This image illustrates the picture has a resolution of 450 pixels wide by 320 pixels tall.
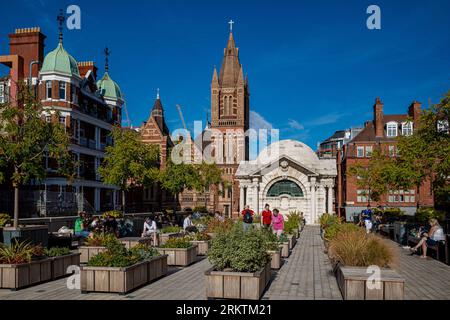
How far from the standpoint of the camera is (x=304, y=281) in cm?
1392

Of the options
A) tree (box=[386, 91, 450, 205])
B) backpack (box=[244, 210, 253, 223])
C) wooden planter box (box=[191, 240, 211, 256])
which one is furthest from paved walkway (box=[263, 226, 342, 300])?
tree (box=[386, 91, 450, 205])

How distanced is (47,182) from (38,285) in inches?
1054

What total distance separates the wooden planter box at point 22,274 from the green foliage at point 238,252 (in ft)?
16.2

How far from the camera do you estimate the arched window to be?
5541 cm

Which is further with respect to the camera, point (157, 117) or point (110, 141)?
point (157, 117)

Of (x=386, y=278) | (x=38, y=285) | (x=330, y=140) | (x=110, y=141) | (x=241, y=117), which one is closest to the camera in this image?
(x=386, y=278)

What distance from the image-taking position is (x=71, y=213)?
3428 cm

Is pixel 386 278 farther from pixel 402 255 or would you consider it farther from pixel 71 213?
pixel 71 213

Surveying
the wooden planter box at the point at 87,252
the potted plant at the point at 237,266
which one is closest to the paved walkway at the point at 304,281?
the potted plant at the point at 237,266

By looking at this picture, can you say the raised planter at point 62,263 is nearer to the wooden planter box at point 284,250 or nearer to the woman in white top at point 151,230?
the woman in white top at point 151,230

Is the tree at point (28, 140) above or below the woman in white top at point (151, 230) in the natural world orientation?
above

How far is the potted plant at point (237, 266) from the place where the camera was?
10641 millimetres

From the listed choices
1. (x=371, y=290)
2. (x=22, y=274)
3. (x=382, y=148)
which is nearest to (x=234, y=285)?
(x=371, y=290)
